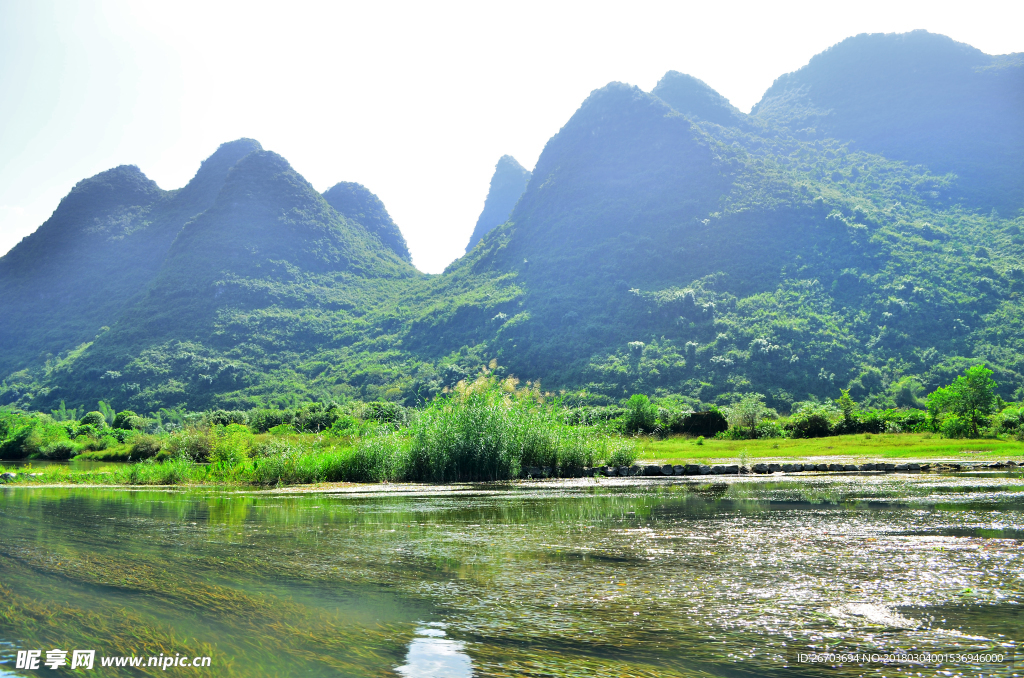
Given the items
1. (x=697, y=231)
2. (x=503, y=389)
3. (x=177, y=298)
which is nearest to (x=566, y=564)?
(x=503, y=389)

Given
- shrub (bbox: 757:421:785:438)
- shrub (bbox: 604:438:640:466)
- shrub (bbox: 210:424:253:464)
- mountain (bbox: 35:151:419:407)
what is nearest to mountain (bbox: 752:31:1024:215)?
shrub (bbox: 757:421:785:438)

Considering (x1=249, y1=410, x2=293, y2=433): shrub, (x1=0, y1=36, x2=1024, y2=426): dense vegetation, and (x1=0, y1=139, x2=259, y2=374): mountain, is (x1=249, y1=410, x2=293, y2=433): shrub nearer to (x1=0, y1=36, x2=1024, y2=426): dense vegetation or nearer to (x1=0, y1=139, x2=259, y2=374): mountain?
(x1=0, y1=36, x2=1024, y2=426): dense vegetation

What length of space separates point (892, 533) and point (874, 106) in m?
157

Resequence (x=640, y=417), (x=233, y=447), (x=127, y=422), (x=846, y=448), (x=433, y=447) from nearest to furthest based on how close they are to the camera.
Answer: (x=433, y=447) → (x=233, y=447) → (x=846, y=448) → (x=640, y=417) → (x=127, y=422)

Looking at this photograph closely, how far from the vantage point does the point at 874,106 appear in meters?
138

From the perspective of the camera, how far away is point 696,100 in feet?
539

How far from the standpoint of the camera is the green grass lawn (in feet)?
91.6

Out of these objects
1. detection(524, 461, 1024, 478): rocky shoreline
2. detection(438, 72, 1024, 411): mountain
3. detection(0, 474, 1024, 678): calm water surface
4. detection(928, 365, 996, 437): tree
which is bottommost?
detection(524, 461, 1024, 478): rocky shoreline

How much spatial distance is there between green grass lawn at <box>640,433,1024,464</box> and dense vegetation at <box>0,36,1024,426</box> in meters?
5.95

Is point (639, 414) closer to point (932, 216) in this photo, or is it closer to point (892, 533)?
point (892, 533)

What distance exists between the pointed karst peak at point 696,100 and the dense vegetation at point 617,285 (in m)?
0.76

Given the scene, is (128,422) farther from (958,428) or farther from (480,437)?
(958,428)

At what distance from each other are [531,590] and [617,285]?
313ft

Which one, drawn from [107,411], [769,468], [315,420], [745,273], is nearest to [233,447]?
[769,468]
